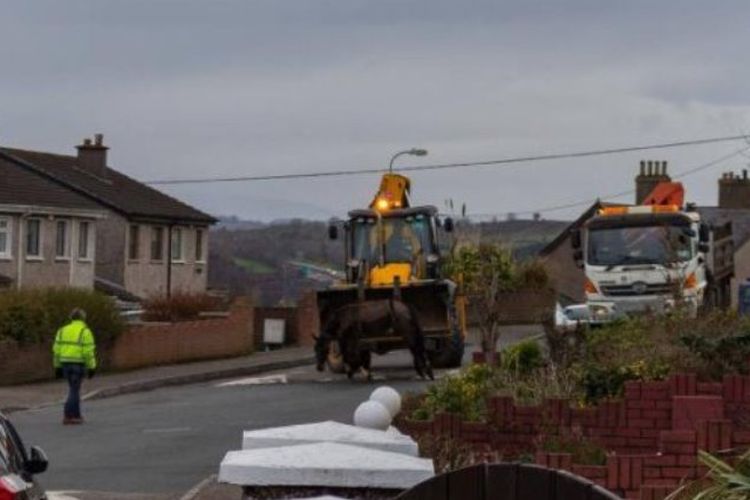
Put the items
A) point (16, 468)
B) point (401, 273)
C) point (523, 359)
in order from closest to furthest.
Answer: point (16, 468), point (523, 359), point (401, 273)

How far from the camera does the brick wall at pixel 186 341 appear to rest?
38.0m

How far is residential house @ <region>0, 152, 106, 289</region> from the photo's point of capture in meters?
53.2

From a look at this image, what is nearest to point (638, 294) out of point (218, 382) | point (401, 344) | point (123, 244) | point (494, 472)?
point (401, 344)

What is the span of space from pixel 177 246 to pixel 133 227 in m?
3.65

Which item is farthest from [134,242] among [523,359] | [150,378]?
[523,359]

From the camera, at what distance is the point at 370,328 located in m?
29.9

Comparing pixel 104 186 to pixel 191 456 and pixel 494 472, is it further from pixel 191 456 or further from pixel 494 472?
pixel 494 472

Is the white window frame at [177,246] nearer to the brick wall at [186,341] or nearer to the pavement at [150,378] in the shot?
the brick wall at [186,341]

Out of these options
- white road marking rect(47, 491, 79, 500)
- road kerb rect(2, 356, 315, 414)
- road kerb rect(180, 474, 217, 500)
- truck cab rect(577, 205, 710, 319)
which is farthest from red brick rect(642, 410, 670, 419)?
road kerb rect(2, 356, 315, 414)

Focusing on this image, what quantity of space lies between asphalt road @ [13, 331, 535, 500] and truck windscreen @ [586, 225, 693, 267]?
4.04 metres

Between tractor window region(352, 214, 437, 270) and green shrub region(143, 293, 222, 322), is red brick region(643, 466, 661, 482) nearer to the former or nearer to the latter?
tractor window region(352, 214, 437, 270)

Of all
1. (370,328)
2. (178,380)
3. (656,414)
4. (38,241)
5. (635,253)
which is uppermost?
(38,241)

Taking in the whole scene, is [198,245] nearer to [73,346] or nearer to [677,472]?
[73,346]

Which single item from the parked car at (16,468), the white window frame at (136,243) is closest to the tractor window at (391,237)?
the parked car at (16,468)
